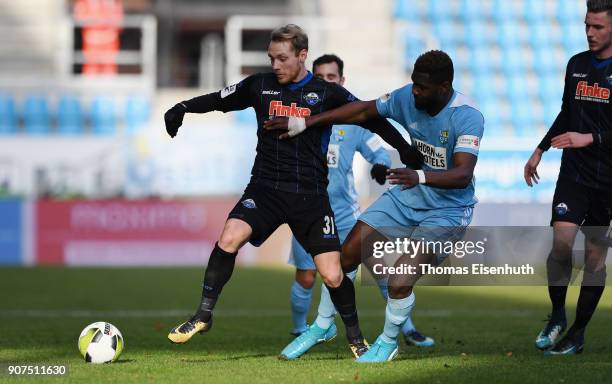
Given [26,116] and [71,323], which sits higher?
[26,116]

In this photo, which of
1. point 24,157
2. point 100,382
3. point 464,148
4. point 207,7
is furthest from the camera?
point 207,7

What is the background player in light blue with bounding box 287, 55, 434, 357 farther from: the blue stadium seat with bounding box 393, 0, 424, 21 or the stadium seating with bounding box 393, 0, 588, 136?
the blue stadium seat with bounding box 393, 0, 424, 21

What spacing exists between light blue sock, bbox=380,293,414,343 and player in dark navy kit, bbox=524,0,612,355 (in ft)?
4.18

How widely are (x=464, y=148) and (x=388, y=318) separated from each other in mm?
1164

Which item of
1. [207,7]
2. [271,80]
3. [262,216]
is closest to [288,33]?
[271,80]

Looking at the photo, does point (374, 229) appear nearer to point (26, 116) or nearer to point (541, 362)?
point (541, 362)

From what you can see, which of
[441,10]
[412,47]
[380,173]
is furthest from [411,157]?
[441,10]

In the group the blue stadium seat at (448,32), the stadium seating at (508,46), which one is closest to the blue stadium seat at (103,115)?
the stadium seating at (508,46)

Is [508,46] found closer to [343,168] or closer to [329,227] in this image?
[343,168]

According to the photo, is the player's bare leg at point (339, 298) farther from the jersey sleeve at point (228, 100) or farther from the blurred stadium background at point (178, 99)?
the blurred stadium background at point (178, 99)

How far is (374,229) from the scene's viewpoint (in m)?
7.21

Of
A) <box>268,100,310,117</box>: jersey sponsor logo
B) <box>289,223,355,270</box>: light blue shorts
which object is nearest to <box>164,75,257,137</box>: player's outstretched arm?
<box>268,100,310,117</box>: jersey sponsor logo

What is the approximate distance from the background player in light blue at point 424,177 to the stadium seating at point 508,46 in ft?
54.4

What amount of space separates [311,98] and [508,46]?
61.3 ft
